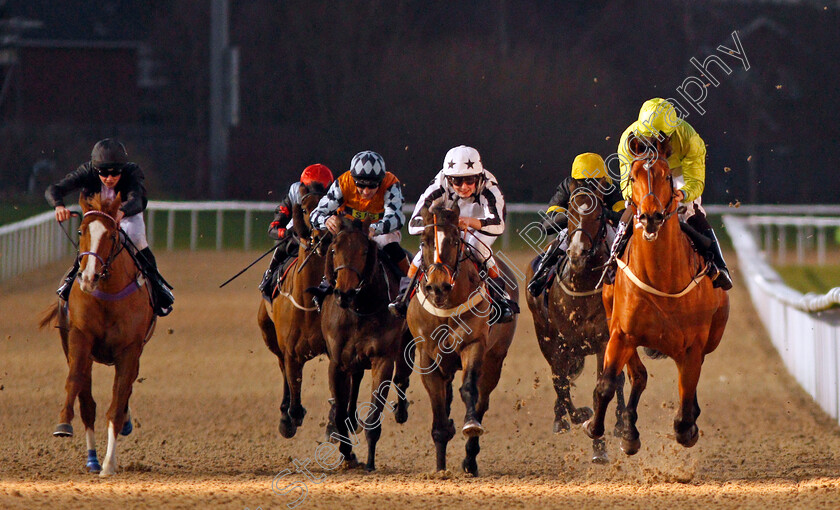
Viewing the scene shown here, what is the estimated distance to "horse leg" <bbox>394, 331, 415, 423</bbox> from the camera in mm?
8523

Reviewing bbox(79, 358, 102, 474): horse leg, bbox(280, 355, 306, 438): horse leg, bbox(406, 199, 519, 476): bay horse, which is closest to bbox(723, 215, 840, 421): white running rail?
bbox(406, 199, 519, 476): bay horse

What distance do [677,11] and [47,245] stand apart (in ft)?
88.8

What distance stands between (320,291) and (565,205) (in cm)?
178

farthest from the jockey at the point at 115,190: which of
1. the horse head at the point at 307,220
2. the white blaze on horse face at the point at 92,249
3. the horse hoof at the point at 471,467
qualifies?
the horse hoof at the point at 471,467

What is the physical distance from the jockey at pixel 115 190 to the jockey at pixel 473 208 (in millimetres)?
1562

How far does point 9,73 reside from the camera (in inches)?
1592

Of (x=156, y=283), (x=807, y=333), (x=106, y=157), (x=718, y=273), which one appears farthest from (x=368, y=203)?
(x=807, y=333)

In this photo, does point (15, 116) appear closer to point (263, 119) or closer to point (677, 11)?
point (263, 119)

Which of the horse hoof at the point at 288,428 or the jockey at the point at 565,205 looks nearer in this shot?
the jockey at the point at 565,205

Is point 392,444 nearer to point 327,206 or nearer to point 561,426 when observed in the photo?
point 561,426

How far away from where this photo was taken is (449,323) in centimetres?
760

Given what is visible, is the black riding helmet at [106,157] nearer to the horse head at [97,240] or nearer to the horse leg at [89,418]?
the horse head at [97,240]

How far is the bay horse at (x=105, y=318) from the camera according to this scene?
7500 millimetres

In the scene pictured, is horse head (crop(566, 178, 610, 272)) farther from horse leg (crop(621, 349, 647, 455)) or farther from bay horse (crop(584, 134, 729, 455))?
horse leg (crop(621, 349, 647, 455))
